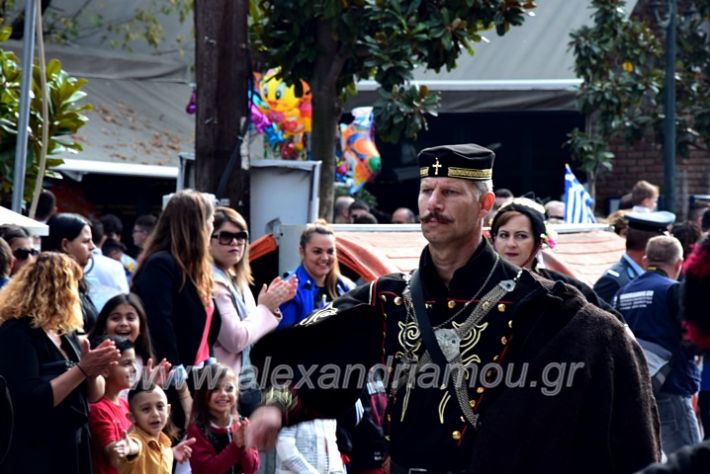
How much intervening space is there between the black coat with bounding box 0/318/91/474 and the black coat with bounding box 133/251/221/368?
96cm

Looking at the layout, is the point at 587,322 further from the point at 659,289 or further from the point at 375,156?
the point at 375,156

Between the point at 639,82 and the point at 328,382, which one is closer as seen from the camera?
the point at 328,382

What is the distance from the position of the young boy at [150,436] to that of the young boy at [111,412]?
0.18ft

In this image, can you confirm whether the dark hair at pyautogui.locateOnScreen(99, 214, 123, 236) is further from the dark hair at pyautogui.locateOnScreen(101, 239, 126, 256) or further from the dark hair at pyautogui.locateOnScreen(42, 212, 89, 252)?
the dark hair at pyautogui.locateOnScreen(42, 212, 89, 252)

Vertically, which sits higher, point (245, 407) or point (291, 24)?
point (291, 24)

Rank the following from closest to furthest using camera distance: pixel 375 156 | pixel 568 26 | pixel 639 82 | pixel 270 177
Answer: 1. pixel 270 177
2. pixel 375 156
3. pixel 639 82
4. pixel 568 26

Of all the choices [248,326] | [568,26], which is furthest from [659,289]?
[568,26]

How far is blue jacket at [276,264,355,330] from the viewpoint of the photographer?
8.27 meters

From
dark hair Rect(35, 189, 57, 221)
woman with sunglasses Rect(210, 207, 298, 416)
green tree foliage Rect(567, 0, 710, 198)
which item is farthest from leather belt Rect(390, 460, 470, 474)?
green tree foliage Rect(567, 0, 710, 198)

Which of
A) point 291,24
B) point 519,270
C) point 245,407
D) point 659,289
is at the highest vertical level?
point 291,24

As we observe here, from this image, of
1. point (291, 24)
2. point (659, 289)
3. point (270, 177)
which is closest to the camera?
point (659, 289)

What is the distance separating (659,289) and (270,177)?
3143 millimetres

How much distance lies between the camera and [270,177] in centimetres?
1057

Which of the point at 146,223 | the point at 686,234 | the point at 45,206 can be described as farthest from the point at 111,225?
the point at 686,234
